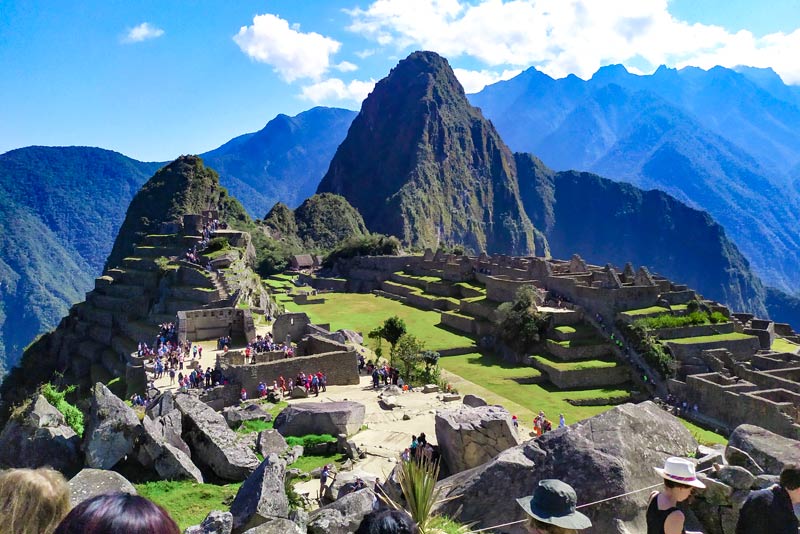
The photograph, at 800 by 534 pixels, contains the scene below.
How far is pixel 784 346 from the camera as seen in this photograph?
1629 inches

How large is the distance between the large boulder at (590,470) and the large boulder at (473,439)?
289cm

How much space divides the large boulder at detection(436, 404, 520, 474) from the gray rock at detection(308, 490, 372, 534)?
338 centimetres

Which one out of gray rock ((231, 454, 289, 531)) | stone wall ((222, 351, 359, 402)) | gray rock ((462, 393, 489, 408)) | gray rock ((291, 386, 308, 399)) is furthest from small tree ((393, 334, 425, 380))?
gray rock ((231, 454, 289, 531))

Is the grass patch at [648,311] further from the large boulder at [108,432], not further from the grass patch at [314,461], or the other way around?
the large boulder at [108,432]

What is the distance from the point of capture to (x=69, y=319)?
149ft

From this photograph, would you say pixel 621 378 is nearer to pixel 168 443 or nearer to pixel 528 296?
pixel 528 296

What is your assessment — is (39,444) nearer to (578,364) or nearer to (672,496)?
(672,496)

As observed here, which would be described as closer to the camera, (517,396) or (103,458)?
(103,458)

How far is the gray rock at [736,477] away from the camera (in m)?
5.65

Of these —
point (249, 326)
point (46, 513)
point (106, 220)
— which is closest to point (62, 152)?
point (106, 220)

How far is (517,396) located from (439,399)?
1209 cm

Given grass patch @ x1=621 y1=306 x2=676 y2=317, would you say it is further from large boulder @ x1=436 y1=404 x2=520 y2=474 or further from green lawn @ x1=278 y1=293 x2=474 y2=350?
large boulder @ x1=436 y1=404 x2=520 y2=474

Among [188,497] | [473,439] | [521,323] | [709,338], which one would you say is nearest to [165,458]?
[188,497]

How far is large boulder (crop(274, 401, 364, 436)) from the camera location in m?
13.6
